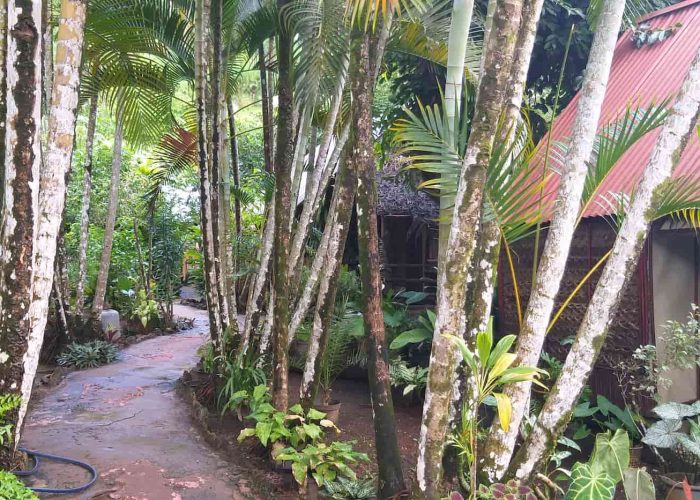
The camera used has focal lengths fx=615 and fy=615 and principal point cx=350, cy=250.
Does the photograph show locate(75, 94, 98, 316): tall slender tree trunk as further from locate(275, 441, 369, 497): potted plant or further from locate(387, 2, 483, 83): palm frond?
locate(275, 441, 369, 497): potted plant

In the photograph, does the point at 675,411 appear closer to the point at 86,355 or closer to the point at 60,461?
the point at 60,461

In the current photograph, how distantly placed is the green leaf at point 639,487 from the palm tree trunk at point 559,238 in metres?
0.79

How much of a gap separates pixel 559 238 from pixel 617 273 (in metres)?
0.35

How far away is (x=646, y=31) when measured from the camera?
6691 mm

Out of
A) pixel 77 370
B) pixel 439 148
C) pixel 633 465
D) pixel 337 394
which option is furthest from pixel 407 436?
pixel 77 370

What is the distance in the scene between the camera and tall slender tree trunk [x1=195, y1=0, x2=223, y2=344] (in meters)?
5.74

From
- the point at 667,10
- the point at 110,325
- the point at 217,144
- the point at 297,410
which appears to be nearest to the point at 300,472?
the point at 297,410

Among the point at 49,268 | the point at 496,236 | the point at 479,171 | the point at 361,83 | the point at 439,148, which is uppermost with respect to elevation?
the point at 361,83

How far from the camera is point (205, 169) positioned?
5949mm

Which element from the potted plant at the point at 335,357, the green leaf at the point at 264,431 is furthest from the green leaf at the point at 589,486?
the potted plant at the point at 335,357

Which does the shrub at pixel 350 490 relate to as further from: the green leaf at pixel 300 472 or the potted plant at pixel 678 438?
the potted plant at pixel 678 438

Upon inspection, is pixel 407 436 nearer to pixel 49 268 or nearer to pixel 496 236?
pixel 496 236

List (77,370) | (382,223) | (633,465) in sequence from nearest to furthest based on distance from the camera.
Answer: (633,465)
(77,370)
(382,223)

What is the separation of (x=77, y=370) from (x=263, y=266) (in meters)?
3.79
